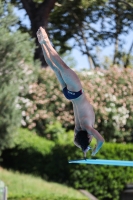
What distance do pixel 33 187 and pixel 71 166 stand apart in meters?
1.63

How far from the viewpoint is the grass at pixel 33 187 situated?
489 inches

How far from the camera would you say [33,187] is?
13258 mm

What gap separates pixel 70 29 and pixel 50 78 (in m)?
6.86

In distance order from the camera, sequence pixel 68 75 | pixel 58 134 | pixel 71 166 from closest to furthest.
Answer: pixel 68 75 → pixel 71 166 → pixel 58 134

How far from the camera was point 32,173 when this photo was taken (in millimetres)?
15141

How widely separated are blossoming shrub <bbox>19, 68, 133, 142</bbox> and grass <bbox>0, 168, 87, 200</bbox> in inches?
87.8

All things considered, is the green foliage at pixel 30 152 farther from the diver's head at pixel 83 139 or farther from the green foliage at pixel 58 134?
the diver's head at pixel 83 139

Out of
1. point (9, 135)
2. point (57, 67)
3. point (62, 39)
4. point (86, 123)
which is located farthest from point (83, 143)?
point (62, 39)

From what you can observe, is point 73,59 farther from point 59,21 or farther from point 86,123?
point 86,123

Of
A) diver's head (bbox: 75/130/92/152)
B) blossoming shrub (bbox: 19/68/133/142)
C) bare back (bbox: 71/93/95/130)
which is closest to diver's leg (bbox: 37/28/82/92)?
bare back (bbox: 71/93/95/130)

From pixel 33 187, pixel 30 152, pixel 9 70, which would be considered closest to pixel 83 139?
pixel 33 187

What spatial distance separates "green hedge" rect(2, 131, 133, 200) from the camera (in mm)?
14625

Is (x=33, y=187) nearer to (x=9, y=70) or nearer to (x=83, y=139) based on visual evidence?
(x=9, y=70)

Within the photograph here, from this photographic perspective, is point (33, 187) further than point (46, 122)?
No
